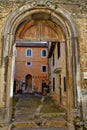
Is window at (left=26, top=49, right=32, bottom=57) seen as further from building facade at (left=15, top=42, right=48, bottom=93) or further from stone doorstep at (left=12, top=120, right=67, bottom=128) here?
stone doorstep at (left=12, top=120, right=67, bottom=128)

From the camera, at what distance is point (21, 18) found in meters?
6.09

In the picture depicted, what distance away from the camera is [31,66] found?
3052 centimetres

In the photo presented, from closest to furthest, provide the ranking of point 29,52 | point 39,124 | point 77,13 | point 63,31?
point 77,13, point 63,31, point 39,124, point 29,52

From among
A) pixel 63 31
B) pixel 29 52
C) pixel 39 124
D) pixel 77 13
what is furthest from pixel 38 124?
pixel 29 52

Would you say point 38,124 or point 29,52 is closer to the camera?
point 38,124

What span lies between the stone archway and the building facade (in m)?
23.7

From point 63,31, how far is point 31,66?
80.1 feet

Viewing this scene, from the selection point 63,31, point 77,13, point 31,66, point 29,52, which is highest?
point 29,52

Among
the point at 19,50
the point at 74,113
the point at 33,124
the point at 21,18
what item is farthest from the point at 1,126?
the point at 19,50

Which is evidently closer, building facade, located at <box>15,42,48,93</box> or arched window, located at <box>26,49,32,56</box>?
building facade, located at <box>15,42,48,93</box>

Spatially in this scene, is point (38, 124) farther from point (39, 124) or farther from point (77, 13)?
point (77, 13)

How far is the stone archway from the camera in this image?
5.57m

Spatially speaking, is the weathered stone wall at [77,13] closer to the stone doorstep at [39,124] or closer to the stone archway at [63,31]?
the stone archway at [63,31]

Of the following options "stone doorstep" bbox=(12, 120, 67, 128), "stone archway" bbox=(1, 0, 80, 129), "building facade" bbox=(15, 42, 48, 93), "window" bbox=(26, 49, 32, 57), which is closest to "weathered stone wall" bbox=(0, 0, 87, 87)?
"stone archway" bbox=(1, 0, 80, 129)
